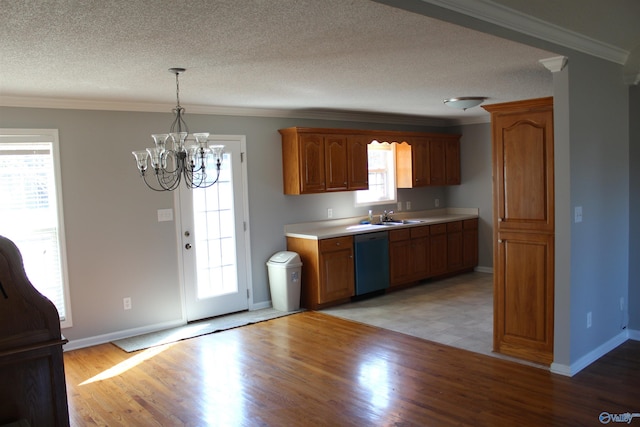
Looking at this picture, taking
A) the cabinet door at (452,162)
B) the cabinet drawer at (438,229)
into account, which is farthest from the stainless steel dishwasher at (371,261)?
the cabinet door at (452,162)

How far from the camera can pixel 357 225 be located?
7043mm

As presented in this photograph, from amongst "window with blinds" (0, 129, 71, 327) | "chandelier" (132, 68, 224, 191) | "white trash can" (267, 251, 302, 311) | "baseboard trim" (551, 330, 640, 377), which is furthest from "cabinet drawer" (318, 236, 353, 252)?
"baseboard trim" (551, 330, 640, 377)

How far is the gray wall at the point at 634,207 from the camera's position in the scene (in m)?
4.47

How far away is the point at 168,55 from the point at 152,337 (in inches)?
118

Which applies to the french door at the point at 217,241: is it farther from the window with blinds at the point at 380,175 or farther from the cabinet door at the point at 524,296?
the cabinet door at the point at 524,296

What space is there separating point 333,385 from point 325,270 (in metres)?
2.24

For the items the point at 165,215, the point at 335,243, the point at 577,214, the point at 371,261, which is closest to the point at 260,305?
the point at 335,243

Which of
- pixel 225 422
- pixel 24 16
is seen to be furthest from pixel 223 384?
pixel 24 16

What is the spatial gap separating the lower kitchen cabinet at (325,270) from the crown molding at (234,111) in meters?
1.53

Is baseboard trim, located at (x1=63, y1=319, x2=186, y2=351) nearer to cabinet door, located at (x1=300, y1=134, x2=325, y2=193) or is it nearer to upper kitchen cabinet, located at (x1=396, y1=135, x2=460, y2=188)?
cabinet door, located at (x1=300, y1=134, x2=325, y2=193)

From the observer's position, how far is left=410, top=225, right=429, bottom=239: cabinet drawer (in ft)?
23.1

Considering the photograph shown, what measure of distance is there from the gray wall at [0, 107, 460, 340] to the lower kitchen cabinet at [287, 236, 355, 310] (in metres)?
1.46

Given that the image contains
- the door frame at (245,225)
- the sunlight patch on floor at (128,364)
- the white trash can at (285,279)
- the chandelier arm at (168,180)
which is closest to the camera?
the sunlight patch on floor at (128,364)

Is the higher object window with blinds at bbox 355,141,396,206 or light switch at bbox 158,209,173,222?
window with blinds at bbox 355,141,396,206
